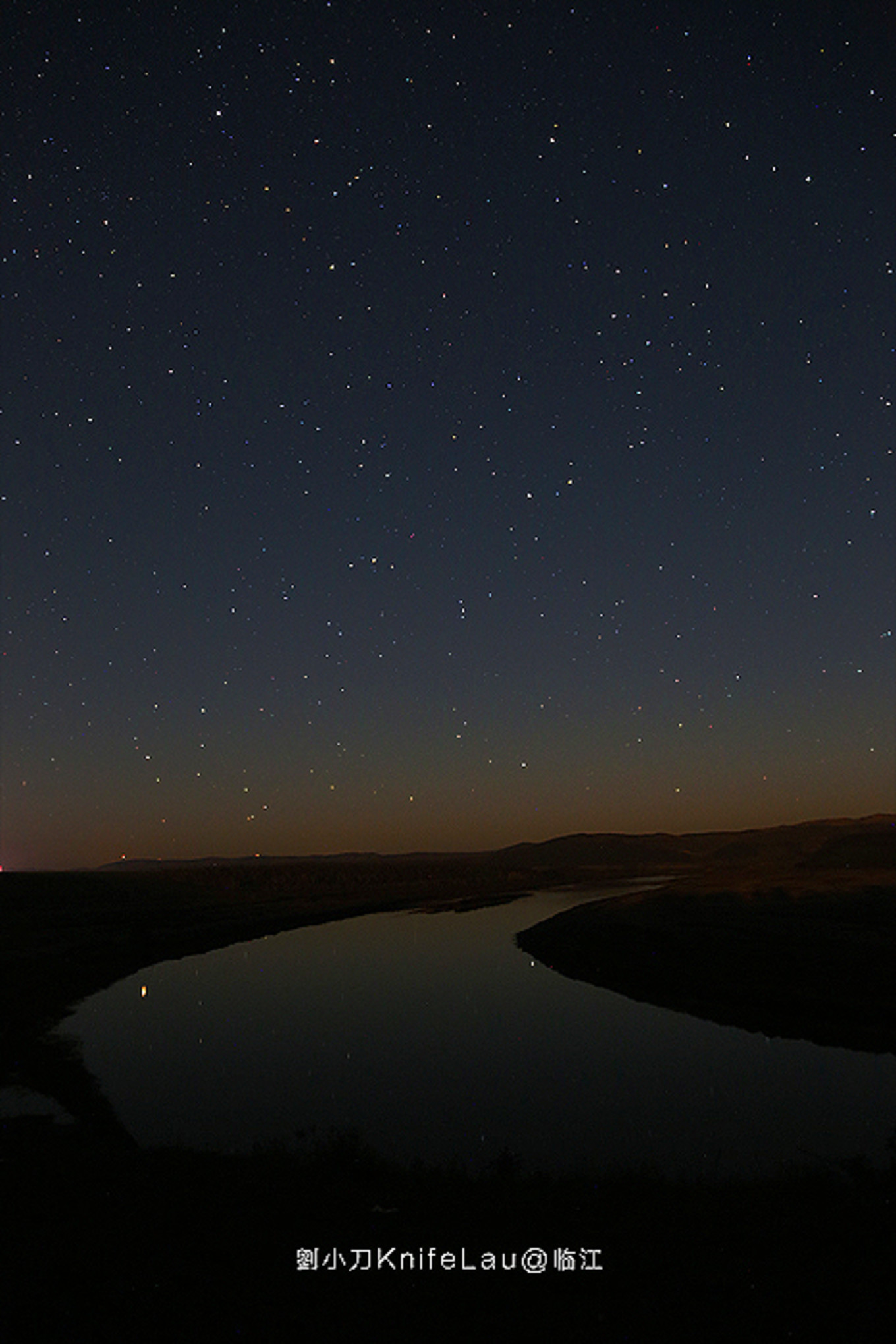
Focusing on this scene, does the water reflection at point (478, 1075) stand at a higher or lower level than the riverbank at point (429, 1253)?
lower

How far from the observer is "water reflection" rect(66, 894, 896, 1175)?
15.3m

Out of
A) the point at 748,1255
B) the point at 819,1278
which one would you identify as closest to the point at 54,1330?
the point at 748,1255

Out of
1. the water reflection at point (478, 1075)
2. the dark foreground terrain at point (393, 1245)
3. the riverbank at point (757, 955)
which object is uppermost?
the dark foreground terrain at point (393, 1245)

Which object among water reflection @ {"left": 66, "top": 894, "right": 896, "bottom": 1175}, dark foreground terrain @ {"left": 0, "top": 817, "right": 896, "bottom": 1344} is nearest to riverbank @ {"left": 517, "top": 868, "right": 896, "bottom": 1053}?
water reflection @ {"left": 66, "top": 894, "right": 896, "bottom": 1175}

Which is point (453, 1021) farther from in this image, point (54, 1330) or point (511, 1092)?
point (54, 1330)

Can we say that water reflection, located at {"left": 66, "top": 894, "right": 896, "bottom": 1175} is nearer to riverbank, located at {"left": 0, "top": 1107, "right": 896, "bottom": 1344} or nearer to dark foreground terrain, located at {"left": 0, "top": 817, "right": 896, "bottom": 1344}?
dark foreground terrain, located at {"left": 0, "top": 817, "right": 896, "bottom": 1344}

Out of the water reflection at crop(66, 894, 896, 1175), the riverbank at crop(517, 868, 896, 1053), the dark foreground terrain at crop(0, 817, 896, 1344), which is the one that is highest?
the dark foreground terrain at crop(0, 817, 896, 1344)

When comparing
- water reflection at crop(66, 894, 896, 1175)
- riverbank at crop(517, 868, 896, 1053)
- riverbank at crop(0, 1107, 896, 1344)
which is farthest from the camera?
riverbank at crop(517, 868, 896, 1053)

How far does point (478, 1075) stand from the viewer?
20297mm

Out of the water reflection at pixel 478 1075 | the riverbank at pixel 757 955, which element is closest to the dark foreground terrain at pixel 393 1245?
the water reflection at pixel 478 1075

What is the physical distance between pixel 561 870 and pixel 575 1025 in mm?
137202

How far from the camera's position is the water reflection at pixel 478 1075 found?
15258 millimetres

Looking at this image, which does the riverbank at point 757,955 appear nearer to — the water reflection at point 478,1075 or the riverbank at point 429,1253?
the water reflection at point 478,1075

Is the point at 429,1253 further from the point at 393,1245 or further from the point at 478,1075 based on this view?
the point at 478,1075
